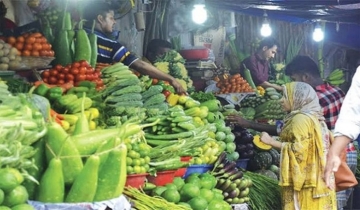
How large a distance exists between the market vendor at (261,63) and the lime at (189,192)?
5.85 metres

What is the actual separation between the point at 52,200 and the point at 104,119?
149 centimetres

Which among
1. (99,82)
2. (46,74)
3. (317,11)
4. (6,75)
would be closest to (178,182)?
(99,82)

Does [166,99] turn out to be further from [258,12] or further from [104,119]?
[258,12]

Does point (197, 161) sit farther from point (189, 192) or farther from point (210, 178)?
point (189, 192)

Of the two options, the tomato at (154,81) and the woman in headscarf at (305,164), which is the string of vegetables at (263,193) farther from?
the tomato at (154,81)

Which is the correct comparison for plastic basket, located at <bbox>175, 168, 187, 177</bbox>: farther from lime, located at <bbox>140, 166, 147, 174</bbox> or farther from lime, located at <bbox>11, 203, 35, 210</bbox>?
lime, located at <bbox>11, 203, 35, 210</bbox>

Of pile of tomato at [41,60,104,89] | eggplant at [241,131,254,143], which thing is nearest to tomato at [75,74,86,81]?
pile of tomato at [41,60,104,89]

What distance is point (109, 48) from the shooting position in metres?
6.05

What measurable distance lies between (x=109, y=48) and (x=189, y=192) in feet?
→ 6.85

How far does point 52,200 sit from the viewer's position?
303 centimetres

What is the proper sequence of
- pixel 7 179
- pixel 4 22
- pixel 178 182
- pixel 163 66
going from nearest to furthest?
1. pixel 7 179
2. pixel 178 182
3. pixel 4 22
4. pixel 163 66

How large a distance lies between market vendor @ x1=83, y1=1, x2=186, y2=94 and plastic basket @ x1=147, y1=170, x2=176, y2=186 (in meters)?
1.75

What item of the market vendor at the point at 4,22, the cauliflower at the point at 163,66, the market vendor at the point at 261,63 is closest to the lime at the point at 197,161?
the market vendor at the point at 4,22

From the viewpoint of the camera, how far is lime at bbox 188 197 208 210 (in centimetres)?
438
